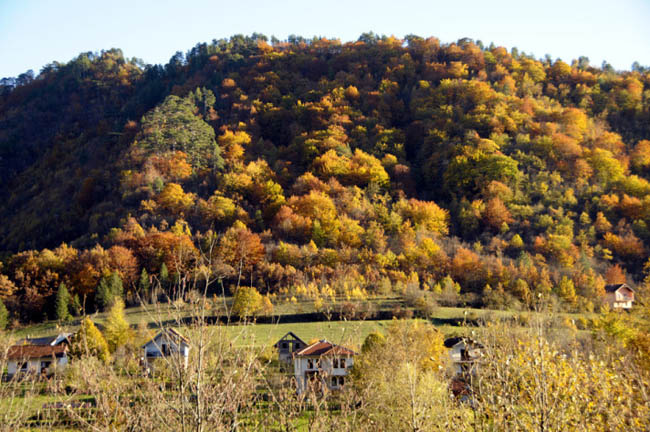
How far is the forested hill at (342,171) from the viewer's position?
5372cm

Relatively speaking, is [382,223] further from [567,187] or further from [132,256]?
[132,256]

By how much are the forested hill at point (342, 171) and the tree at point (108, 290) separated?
1.92 metres

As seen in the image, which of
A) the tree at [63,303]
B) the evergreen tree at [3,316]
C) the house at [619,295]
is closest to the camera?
the evergreen tree at [3,316]

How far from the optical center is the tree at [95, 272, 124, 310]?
4575cm

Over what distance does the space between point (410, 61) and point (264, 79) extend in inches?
1256

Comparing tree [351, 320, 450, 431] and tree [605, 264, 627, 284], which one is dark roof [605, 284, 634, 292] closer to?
tree [605, 264, 627, 284]

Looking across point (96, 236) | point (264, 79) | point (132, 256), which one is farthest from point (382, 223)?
point (264, 79)

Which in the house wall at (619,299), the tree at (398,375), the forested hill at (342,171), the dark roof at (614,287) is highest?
the forested hill at (342,171)

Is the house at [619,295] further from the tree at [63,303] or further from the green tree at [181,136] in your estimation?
the green tree at [181,136]

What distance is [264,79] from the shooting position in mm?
107812

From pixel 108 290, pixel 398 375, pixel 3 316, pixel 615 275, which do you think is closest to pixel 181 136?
pixel 108 290

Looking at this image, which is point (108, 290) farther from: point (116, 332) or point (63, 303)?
point (116, 332)

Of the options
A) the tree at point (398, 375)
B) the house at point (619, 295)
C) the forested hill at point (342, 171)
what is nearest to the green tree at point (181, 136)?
the forested hill at point (342, 171)

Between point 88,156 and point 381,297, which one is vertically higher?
point 88,156
